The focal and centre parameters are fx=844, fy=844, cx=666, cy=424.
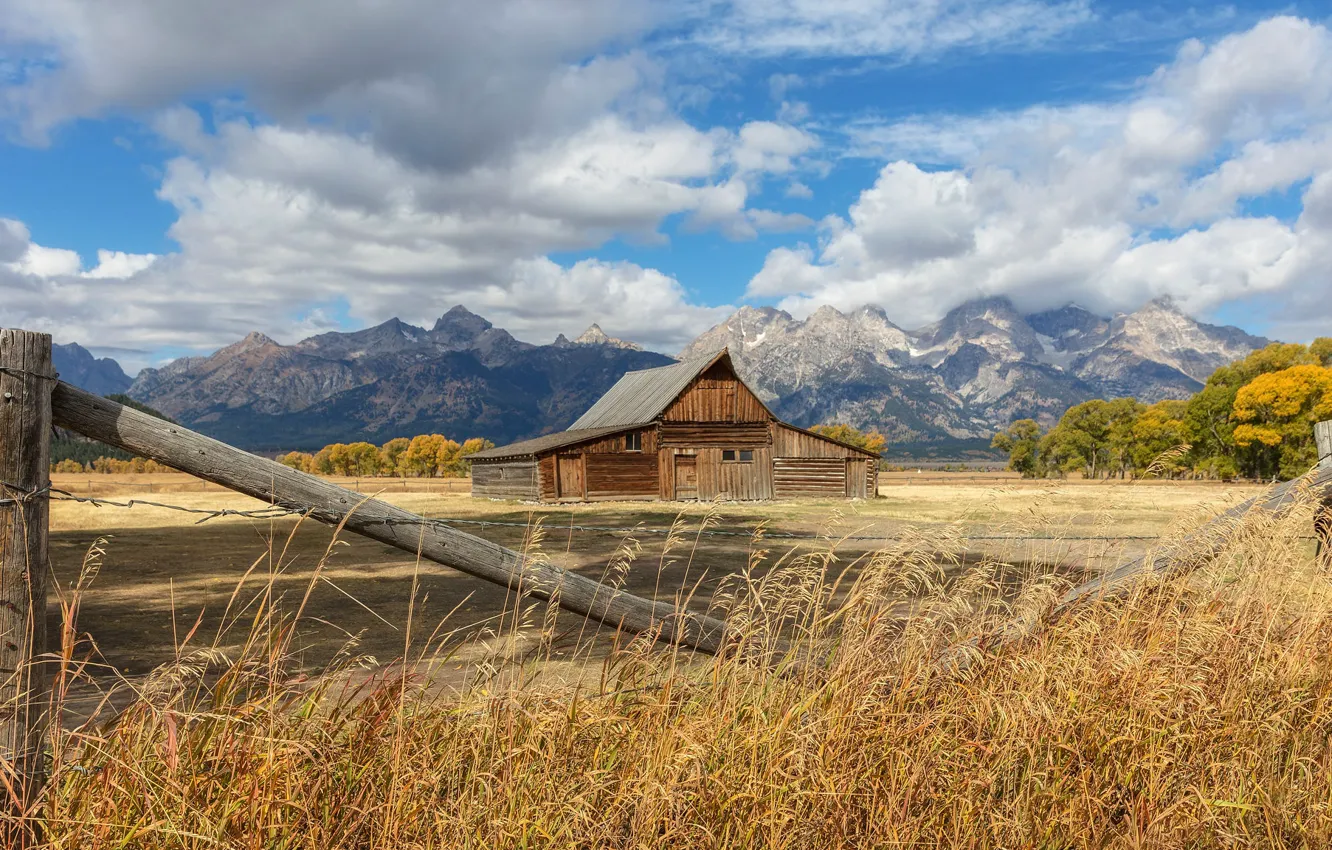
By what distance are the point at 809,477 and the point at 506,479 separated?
1629cm

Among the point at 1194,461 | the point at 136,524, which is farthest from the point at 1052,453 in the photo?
the point at 136,524

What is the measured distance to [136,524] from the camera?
98.0 ft

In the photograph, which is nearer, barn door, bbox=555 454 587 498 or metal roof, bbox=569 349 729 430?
barn door, bbox=555 454 587 498

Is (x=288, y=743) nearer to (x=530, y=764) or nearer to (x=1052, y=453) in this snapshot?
(x=530, y=764)

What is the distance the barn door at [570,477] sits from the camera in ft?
134

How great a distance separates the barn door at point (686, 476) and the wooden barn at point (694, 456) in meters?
0.05

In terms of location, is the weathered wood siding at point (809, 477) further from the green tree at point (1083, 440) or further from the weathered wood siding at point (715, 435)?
the green tree at point (1083, 440)

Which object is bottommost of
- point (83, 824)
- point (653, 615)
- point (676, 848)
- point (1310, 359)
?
point (676, 848)

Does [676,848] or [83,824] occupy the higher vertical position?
[83,824]

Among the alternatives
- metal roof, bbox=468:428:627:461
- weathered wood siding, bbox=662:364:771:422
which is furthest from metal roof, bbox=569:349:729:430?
metal roof, bbox=468:428:627:461

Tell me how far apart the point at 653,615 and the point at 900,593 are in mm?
1285

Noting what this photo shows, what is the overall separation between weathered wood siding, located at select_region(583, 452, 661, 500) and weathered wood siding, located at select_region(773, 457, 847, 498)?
21.7 ft

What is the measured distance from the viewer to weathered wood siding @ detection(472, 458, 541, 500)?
138 ft

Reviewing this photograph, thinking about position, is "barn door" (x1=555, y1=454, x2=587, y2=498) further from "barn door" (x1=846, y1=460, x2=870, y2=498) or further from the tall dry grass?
the tall dry grass
